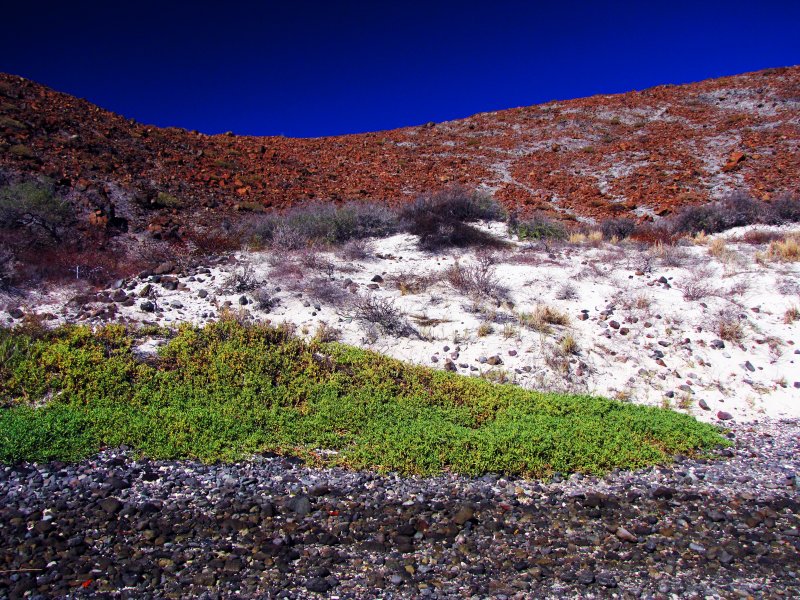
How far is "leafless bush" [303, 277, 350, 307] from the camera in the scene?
32.3 ft

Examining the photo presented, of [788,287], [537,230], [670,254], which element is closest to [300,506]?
[788,287]

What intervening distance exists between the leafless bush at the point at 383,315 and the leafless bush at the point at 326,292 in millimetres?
280

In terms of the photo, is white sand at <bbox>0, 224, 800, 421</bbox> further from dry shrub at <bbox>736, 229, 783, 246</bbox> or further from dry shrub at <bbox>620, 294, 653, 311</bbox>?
dry shrub at <bbox>736, 229, 783, 246</bbox>

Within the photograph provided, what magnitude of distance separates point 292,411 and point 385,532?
229cm

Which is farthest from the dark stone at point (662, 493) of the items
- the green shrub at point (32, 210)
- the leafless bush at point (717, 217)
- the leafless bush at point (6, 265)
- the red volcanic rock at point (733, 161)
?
the red volcanic rock at point (733, 161)

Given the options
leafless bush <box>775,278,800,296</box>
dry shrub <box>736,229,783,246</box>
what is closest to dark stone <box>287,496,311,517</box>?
leafless bush <box>775,278,800,296</box>

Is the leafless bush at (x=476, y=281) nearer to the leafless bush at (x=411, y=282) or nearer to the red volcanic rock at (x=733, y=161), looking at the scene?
the leafless bush at (x=411, y=282)

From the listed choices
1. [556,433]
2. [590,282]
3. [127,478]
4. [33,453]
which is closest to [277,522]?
[127,478]

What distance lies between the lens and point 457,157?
26.3 metres

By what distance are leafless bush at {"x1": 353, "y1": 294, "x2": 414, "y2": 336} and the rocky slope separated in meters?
5.97

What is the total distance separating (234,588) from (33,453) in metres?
2.91

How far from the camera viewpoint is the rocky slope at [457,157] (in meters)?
15.2

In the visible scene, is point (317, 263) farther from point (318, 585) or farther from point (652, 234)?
point (652, 234)

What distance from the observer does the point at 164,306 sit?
933cm
